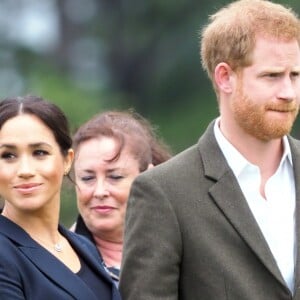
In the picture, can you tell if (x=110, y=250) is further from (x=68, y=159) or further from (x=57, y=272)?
(x=57, y=272)

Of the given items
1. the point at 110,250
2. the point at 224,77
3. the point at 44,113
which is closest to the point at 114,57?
the point at 110,250

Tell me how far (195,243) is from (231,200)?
8.7 inches

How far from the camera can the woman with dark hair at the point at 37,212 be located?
716 cm

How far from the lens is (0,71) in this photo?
2836cm

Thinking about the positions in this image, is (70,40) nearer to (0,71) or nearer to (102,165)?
(0,71)

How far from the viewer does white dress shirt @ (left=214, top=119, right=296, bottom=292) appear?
7.58 meters

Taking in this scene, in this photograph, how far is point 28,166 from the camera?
7.30 m

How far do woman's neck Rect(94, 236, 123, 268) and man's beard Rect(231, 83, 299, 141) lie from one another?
51.4 inches

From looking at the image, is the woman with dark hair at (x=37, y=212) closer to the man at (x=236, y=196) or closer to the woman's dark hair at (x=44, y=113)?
the woman's dark hair at (x=44, y=113)

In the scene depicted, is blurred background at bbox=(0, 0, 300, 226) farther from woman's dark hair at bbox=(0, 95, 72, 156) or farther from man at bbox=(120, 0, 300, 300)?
woman's dark hair at bbox=(0, 95, 72, 156)

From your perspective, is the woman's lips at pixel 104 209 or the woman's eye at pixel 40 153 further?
the woman's lips at pixel 104 209

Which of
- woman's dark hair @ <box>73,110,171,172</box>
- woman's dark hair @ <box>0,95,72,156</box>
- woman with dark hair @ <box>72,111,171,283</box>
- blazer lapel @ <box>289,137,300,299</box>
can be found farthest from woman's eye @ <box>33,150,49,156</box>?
woman's dark hair @ <box>73,110,171,172</box>

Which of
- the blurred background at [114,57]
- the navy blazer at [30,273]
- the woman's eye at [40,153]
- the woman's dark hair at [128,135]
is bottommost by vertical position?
the navy blazer at [30,273]

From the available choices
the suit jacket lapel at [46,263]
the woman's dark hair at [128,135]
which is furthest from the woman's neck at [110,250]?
the suit jacket lapel at [46,263]
